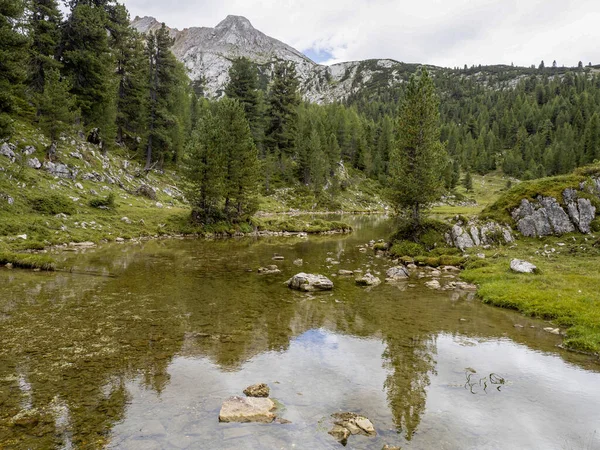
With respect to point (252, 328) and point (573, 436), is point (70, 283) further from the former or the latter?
point (573, 436)

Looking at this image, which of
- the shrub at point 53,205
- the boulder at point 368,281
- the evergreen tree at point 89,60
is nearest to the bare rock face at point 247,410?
the boulder at point 368,281

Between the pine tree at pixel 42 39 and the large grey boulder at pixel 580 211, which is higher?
the pine tree at pixel 42 39

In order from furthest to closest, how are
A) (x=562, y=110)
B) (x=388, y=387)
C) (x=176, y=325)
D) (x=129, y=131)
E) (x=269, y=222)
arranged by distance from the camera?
(x=562, y=110)
(x=129, y=131)
(x=269, y=222)
(x=176, y=325)
(x=388, y=387)

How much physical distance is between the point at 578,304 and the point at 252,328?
15.3 meters

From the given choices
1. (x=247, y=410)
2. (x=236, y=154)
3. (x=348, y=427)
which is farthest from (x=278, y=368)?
(x=236, y=154)

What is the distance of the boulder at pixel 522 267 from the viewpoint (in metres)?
22.5

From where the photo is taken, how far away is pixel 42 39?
5116 centimetres

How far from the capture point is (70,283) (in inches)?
819

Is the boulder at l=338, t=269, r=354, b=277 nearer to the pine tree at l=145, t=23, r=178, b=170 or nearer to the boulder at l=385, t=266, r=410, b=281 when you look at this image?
the boulder at l=385, t=266, r=410, b=281

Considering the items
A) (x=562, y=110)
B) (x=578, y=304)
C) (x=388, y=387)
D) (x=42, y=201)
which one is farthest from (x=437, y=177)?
(x=562, y=110)

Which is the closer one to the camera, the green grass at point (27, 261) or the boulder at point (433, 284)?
the boulder at point (433, 284)

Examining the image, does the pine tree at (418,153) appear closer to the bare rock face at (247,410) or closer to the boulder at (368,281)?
the boulder at (368,281)

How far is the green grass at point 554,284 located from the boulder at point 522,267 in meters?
0.43

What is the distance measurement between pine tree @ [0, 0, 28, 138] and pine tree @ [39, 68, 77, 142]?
273 inches
